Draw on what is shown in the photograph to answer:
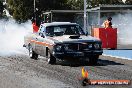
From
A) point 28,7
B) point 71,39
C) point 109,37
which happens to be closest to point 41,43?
point 71,39

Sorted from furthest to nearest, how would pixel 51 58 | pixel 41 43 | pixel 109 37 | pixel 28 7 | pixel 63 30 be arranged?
1. pixel 28 7
2. pixel 109 37
3. pixel 41 43
4. pixel 63 30
5. pixel 51 58

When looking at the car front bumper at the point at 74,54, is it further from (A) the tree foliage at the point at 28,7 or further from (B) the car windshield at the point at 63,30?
(A) the tree foliage at the point at 28,7

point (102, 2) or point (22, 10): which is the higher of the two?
point (102, 2)

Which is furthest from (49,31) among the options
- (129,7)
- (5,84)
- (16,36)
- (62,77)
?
(129,7)

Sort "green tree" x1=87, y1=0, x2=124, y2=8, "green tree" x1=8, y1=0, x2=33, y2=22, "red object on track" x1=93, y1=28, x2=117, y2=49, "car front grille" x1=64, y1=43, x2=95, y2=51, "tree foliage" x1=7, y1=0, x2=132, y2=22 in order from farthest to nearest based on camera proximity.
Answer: "green tree" x1=87, y1=0, x2=124, y2=8 < "tree foliage" x1=7, y1=0, x2=132, y2=22 < "green tree" x1=8, y1=0, x2=33, y2=22 < "red object on track" x1=93, y1=28, x2=117, y2=49 < "car front grille" x1=64, y1=43, x2=95, y2=51

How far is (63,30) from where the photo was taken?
54.6 feet

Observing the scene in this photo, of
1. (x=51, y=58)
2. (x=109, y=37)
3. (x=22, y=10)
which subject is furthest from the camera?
(x=22, y=10)

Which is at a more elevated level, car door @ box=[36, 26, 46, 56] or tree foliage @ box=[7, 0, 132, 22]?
tree foliage @ box=[7, 0, 132, 22]

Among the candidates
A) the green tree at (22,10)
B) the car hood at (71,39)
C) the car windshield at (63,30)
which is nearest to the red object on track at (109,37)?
Answer: the car windshield at (63,30)

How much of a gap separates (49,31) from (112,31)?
6888 mm

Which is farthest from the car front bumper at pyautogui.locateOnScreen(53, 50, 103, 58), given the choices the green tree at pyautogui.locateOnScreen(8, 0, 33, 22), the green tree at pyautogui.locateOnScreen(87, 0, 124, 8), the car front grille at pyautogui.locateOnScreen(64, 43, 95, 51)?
the green tree at pyautogui.locateOnScreen(87, 0, 124, 8)

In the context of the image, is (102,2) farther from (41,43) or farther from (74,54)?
(74,54)

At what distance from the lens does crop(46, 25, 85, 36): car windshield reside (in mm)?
16531

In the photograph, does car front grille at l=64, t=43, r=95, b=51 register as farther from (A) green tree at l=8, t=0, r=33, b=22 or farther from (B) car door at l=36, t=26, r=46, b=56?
(A) green tree at l=8, t=0, r=33, b=22
